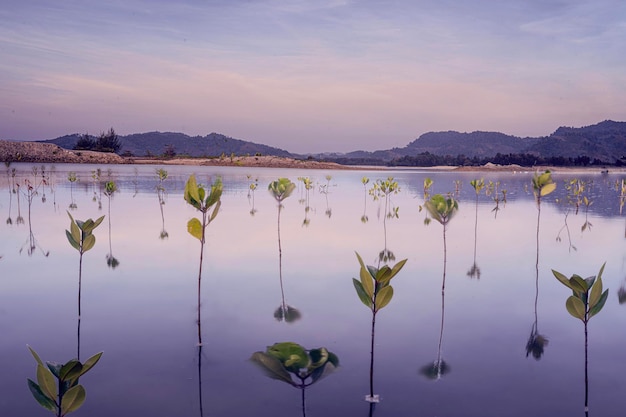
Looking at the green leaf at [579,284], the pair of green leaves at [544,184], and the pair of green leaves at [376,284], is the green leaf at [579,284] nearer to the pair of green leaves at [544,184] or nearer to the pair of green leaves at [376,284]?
the pair of green leaves at [376,284]

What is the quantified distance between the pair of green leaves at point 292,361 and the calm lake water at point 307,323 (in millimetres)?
1831

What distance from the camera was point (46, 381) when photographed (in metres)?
2.55

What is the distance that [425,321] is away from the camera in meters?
6.62

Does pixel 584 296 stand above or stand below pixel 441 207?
below

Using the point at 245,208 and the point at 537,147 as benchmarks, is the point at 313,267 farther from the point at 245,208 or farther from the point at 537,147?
the point at 537,147

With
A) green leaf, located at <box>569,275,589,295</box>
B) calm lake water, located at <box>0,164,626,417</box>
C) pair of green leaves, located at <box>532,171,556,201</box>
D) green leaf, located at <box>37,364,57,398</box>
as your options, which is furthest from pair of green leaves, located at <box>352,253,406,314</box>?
pair of green leaves, located at <box>532,171,556,201</box>

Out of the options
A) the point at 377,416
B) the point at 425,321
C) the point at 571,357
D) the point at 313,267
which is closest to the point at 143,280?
the point at 313,267

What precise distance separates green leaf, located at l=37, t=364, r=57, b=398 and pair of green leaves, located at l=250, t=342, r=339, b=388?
101 centimetres

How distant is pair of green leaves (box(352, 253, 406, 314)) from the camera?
12.2 ft

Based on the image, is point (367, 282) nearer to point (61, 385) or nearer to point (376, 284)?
point (376, 284)

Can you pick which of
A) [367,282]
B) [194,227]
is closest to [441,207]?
[194,227]

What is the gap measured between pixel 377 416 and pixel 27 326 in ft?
14.2

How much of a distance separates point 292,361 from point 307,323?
4.09 m

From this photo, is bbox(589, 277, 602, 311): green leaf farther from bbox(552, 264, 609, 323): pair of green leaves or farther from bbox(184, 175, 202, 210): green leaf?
bbox(184, 175, 202, 210): green leaf
